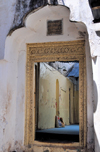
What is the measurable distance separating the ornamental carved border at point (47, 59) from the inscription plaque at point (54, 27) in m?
0.27

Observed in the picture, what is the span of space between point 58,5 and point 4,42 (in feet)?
4.76

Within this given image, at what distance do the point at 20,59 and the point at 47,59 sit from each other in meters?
0.68

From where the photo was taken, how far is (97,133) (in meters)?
4.16

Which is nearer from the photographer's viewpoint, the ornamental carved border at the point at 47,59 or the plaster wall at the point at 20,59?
the plaster wall at the point at 20,59

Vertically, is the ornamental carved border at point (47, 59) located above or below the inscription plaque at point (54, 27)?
below

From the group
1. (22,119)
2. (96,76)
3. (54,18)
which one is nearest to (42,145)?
(22,119)

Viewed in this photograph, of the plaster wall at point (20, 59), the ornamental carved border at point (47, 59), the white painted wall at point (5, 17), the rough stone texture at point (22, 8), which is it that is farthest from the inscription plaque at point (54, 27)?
the white painted wall at point (5, 17)

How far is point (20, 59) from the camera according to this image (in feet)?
18.6

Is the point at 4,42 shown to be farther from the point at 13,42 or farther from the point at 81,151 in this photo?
the point at 81,151

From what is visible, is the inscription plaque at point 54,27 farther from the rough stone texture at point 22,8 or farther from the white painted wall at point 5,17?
the white painted wall at point 5,17

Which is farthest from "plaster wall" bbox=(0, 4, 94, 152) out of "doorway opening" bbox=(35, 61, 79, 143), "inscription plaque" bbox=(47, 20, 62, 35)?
"doorway opening" bbox=(35, 61, 79, 143)

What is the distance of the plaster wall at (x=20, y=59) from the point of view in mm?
5117

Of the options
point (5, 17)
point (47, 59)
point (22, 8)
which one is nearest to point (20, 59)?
point (47, 59)

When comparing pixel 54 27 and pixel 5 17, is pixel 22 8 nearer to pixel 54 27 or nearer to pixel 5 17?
pixel 5 17
